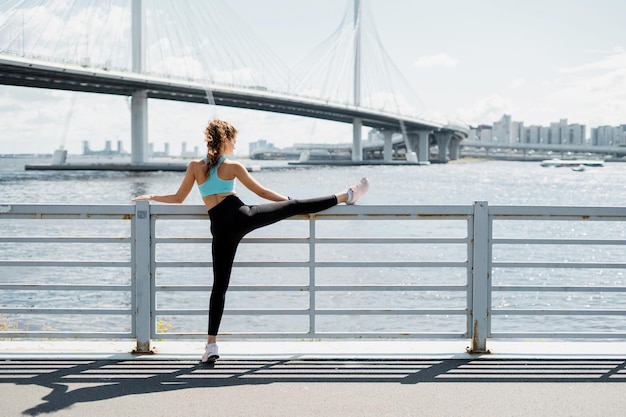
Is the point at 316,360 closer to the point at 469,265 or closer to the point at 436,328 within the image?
the point at 469,265

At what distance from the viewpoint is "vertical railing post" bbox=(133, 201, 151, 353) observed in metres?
5.01

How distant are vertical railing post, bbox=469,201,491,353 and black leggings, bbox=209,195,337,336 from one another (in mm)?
998

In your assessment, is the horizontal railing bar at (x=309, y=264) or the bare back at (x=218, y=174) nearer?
the bare back at (x=218, y=174)

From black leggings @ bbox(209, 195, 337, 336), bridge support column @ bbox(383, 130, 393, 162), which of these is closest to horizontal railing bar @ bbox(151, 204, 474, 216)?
black leggings @ bbox(209, 195, 337, 336)

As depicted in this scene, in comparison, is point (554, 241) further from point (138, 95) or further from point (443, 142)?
point (443, 142)

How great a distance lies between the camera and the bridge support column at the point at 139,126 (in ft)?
200

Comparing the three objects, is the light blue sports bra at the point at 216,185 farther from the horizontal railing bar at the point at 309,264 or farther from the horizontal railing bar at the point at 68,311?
the horizontal railing bar at the point at 68,311

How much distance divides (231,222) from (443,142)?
10951cm

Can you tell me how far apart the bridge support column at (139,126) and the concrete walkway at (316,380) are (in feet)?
188

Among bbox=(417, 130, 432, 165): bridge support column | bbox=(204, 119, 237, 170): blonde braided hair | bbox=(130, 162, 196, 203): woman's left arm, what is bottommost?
bbox=(130, 162, 196, 203): woman's left arm

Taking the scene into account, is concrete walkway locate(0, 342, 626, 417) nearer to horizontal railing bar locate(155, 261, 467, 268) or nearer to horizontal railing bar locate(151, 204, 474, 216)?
horizontal railing bar locate(155, 261, 467, 268)

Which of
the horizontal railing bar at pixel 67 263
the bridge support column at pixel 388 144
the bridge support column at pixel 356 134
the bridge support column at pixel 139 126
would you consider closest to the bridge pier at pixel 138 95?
the bridge support column at pixel 139 126

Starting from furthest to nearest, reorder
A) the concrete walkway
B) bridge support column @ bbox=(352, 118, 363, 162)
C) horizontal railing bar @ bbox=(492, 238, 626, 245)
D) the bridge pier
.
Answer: bridge support column @ bbox=(352, 118, 363, 162) → the bridge pier → horizontal railing bar @ bbox=(492, 238, 626, 245) → the concrete walkway

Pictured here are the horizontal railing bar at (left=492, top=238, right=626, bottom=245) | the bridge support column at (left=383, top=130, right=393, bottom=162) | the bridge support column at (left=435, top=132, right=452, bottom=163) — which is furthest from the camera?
the bridge support column at (left=435, top=132, right=452, bottom=163)
